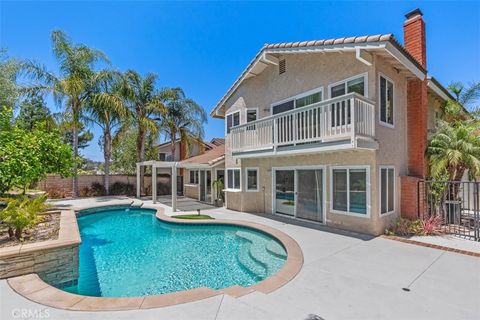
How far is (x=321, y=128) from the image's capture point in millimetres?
9617

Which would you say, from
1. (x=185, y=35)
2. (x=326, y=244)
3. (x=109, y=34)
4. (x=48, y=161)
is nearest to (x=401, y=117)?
(x=326, y=244)

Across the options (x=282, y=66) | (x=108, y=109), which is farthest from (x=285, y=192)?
(x=108, y=109)

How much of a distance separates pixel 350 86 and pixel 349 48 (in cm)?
159

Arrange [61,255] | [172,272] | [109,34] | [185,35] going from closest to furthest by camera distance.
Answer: [61,255] < [172,272] < [109,34] < [185,35]

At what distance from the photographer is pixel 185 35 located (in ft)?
55.7

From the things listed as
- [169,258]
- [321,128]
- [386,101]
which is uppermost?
[386,101]

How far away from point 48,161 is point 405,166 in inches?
622

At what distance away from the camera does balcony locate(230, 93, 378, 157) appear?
28.5ft

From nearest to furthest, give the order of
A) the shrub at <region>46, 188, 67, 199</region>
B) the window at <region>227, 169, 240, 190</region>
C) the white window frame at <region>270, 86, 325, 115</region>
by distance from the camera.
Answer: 1. the white window frame at <region>270, 86, 325, 115</region>
2. the window at <region>227, 169, 240, 190</region>
3. the shrub at <region>46, 188, 67, 199</region>

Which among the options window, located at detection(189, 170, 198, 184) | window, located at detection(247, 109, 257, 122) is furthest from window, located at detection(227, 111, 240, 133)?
window, located at detection(189, 170, 198, 184)

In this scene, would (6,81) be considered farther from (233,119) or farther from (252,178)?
(252,178)

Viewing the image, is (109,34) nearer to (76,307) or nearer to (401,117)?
(76,307)

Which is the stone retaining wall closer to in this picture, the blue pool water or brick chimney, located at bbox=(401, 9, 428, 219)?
the blue pool water

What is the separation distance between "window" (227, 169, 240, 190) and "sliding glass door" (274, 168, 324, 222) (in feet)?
9.48
